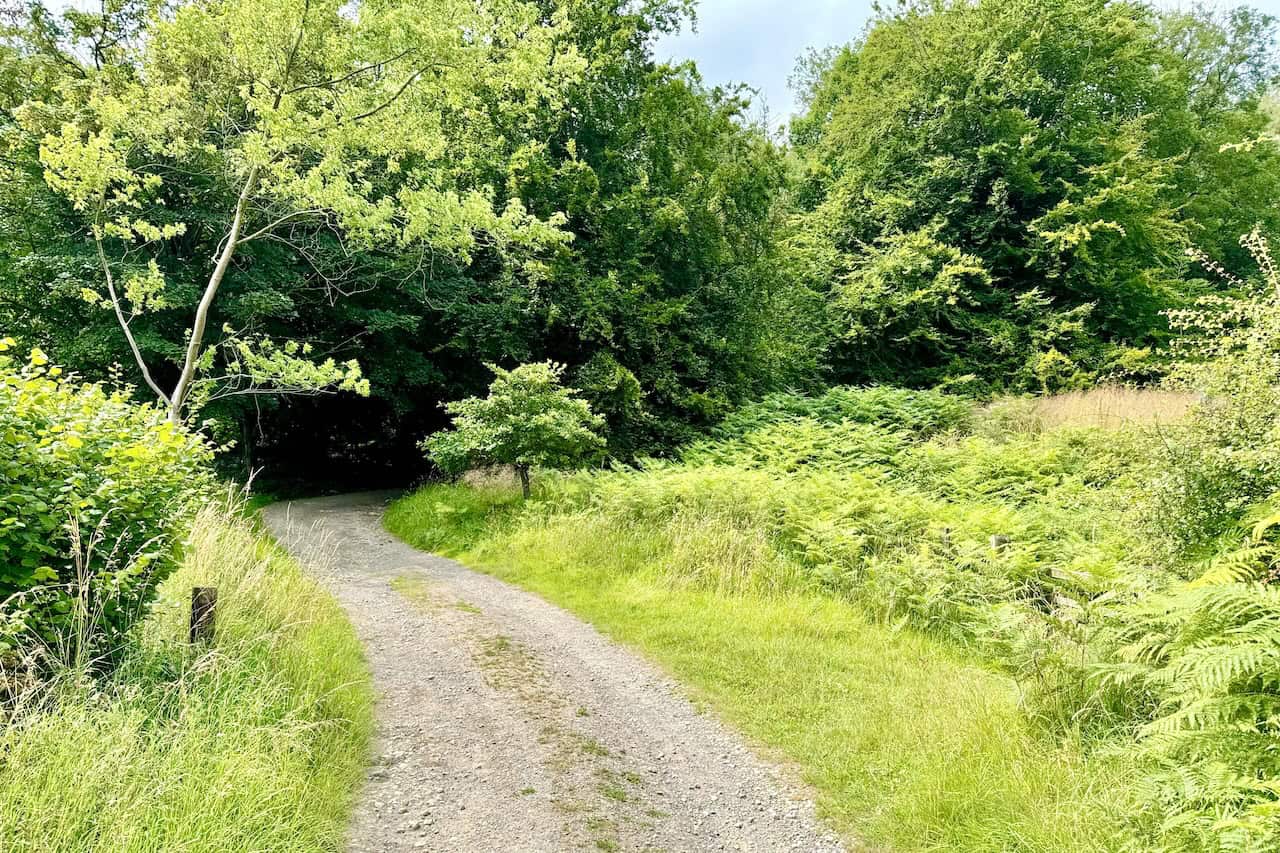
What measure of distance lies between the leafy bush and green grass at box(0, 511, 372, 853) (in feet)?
0.85

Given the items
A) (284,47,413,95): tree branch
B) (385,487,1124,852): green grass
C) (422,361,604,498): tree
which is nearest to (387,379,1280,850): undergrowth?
(385,487,1124,852): green grass

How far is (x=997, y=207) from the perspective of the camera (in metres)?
20.3

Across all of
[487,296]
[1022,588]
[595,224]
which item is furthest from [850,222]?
[1022,588]

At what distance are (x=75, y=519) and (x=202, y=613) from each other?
1.14 metres

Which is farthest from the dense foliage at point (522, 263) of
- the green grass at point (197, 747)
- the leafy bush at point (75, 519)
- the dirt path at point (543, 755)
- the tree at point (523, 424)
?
the green grass at point (197, 747)

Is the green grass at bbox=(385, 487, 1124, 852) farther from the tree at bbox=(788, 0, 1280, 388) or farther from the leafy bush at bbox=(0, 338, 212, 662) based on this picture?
the tree at bbox=(788, 0, 1280, 388)

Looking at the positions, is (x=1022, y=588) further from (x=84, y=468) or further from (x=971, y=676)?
(x=84, y=468)

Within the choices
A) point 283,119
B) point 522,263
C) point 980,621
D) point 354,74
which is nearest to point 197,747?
point 980,621

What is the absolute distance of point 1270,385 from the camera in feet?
13.6

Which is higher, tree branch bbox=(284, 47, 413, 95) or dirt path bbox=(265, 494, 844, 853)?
tree branch bbox=(284, 47, 413, 95)

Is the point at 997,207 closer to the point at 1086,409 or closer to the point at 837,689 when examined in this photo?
the point at 1086,409

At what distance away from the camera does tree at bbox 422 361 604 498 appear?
10234 mm

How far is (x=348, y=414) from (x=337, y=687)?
17235 millimetres

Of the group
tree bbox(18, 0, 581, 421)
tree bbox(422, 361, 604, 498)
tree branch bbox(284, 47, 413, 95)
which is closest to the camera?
tree bbox(18, 0, 581, 421)
